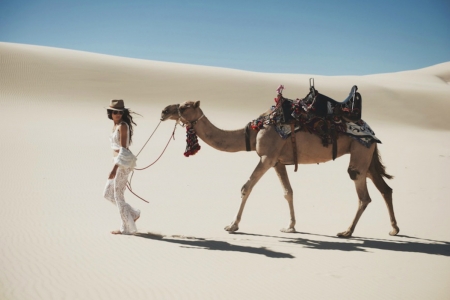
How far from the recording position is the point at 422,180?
14.0m

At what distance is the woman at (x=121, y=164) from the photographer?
263 inches

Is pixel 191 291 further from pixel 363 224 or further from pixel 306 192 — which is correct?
pixel 306 192

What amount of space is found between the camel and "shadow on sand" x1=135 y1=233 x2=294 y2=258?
28.9 inches

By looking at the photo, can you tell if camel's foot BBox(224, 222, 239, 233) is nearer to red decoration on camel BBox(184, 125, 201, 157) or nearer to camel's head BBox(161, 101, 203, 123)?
red decoration on camel BBox(184, 125, 201, 157)

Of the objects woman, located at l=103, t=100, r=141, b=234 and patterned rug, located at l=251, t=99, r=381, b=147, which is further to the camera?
patterned rug, located at l=251, t=99, r=381, b=147

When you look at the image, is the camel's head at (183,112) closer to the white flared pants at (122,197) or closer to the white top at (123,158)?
the white top at (123,158)

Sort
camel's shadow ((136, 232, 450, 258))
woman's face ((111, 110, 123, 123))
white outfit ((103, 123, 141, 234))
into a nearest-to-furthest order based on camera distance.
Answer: camel's shadow ((136, 232, 450, 258))
white outfit ((103, 123, 141, 234))
woman's face ((111, 110, 123, 123))

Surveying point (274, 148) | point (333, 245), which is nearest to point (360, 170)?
point (333, 245)

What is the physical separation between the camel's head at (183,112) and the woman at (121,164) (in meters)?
0.65

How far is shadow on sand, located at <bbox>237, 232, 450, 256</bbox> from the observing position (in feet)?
21.9

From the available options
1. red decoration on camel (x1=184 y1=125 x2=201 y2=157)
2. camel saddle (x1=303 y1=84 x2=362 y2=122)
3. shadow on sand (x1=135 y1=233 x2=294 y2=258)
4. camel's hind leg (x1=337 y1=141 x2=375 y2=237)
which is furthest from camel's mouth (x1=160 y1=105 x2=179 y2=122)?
camel's hind leg (x1=337 y1=141 x2=375 y2=237)

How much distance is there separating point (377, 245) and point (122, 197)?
4.11 meters

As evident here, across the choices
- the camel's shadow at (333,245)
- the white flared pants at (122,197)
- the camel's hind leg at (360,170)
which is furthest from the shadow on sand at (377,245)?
the white flared pants at (122,197)

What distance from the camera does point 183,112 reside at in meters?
7.32
